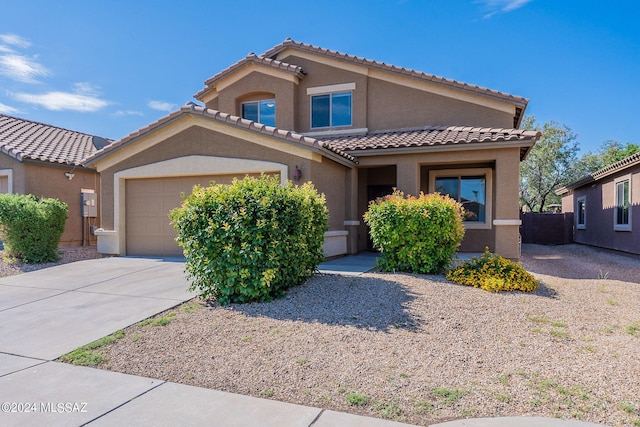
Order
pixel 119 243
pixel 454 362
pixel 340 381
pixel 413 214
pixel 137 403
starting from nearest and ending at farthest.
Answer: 1. pixel 137 403
2. pixel 340 381
3. pixel 454 362
4. pixel 413 214
5. pixel 119 243

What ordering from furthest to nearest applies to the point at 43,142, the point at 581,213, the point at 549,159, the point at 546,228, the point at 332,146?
the point at 549,159 → the point at 546,228 → the point at 581,213 → the point at 43,142 → the point at 332,146

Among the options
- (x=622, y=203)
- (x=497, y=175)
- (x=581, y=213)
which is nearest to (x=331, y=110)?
(x=497, y=175)

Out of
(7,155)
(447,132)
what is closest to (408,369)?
(447,132)

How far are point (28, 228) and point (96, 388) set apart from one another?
9.29m

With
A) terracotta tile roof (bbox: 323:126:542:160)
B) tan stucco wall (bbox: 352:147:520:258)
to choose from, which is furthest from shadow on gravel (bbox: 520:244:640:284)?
terracotta tile roof (bbox: 323:126:542:160)

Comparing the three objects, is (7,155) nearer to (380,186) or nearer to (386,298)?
(380,186)

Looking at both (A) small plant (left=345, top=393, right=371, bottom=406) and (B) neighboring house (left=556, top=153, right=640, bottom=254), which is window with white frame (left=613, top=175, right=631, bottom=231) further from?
(A) small plant (left=345, top=393, right=371, bottom=406)

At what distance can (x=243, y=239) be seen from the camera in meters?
6.29

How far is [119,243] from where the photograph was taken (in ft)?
39.8

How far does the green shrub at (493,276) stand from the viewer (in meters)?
7.44

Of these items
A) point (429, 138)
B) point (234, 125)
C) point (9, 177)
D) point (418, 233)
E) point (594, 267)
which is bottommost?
point (594, 267)

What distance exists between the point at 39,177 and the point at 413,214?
14.0m

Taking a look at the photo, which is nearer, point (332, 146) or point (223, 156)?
point (223, 156)

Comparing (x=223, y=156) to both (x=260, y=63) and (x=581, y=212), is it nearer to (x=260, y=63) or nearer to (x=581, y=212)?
(x=260, y=63)
